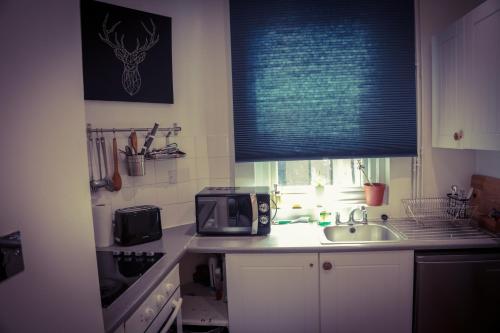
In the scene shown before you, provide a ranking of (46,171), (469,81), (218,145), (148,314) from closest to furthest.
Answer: (46,171)
(148,314)
(469,81)
(218,145)

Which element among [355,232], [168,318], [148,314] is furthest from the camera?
[355,232]

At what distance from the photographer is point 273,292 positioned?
72.1 inches

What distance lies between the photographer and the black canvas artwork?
184 centimetres

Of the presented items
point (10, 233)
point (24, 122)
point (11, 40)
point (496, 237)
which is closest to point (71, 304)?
point (10, 233)

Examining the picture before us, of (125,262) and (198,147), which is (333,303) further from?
(198,147)

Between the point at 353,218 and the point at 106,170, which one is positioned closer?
the point at 106,170

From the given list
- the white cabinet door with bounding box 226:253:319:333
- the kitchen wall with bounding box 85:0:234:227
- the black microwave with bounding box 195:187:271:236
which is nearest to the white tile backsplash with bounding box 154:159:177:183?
the kitchen wall with bounding box 85:0:234:227

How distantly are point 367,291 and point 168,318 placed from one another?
3.70ft

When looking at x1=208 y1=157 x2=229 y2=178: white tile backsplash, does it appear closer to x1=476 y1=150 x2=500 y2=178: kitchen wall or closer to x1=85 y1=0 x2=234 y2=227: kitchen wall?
x1=85 y1=0 x2=234 y2=227: kitchen wall

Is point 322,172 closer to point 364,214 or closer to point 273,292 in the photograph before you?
point 364,214

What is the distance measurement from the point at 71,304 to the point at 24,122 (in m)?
0.43

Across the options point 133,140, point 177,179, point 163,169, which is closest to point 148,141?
point 133,140

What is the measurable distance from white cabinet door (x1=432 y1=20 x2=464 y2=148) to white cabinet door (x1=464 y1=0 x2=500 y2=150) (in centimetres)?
8

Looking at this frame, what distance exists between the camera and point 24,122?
622mm
